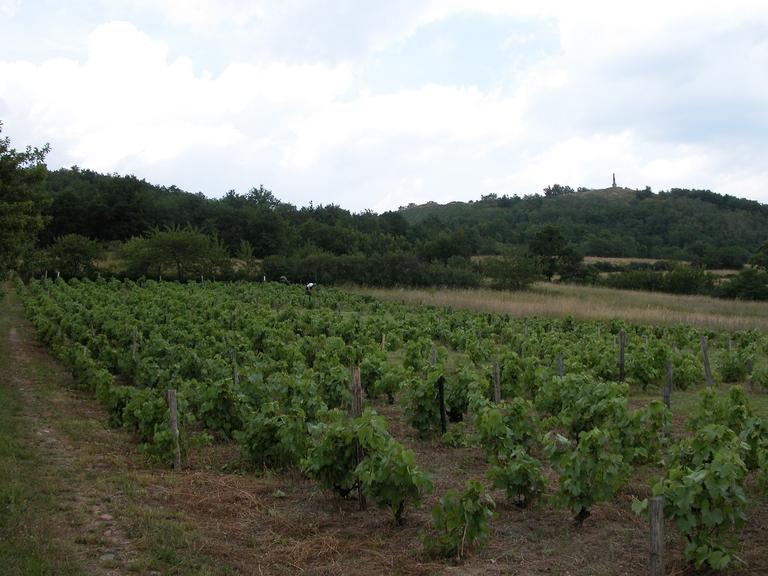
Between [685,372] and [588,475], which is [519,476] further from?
[685,372]

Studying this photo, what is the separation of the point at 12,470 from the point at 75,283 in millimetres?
31314

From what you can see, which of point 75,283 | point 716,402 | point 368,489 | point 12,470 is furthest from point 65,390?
point 75,283

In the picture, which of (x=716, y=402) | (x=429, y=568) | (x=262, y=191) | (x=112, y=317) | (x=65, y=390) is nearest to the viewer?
(x=429, y=568)

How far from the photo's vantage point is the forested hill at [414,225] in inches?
2366

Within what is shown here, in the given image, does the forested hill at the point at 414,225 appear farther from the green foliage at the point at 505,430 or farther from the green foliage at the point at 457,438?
the green foliage at the point at 505,430

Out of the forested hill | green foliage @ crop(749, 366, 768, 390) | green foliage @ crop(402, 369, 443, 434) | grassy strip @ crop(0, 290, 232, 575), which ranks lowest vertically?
grassy strip @ crop(0, 290, 232, 575)

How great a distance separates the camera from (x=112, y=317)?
18875 mm

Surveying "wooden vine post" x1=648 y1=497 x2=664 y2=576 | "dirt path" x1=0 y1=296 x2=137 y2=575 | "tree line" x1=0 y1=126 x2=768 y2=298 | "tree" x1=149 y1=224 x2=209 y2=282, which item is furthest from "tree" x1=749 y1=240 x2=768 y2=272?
"wooden vine post" x1=648 y1=497 x2=664 y2=576

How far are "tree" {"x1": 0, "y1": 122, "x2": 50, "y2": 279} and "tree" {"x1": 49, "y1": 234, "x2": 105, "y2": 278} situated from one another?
1088 inches

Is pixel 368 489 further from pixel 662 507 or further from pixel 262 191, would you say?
pixel 262 191

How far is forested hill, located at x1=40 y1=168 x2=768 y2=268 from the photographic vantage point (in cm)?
6009

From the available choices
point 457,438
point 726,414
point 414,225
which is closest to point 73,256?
point 457,438

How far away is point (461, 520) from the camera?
5246 mm

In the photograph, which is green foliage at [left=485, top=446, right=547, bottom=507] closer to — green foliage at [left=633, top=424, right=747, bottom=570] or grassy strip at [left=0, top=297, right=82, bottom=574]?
green foliage at [left=633, top=424, right=747, bottom=570]
